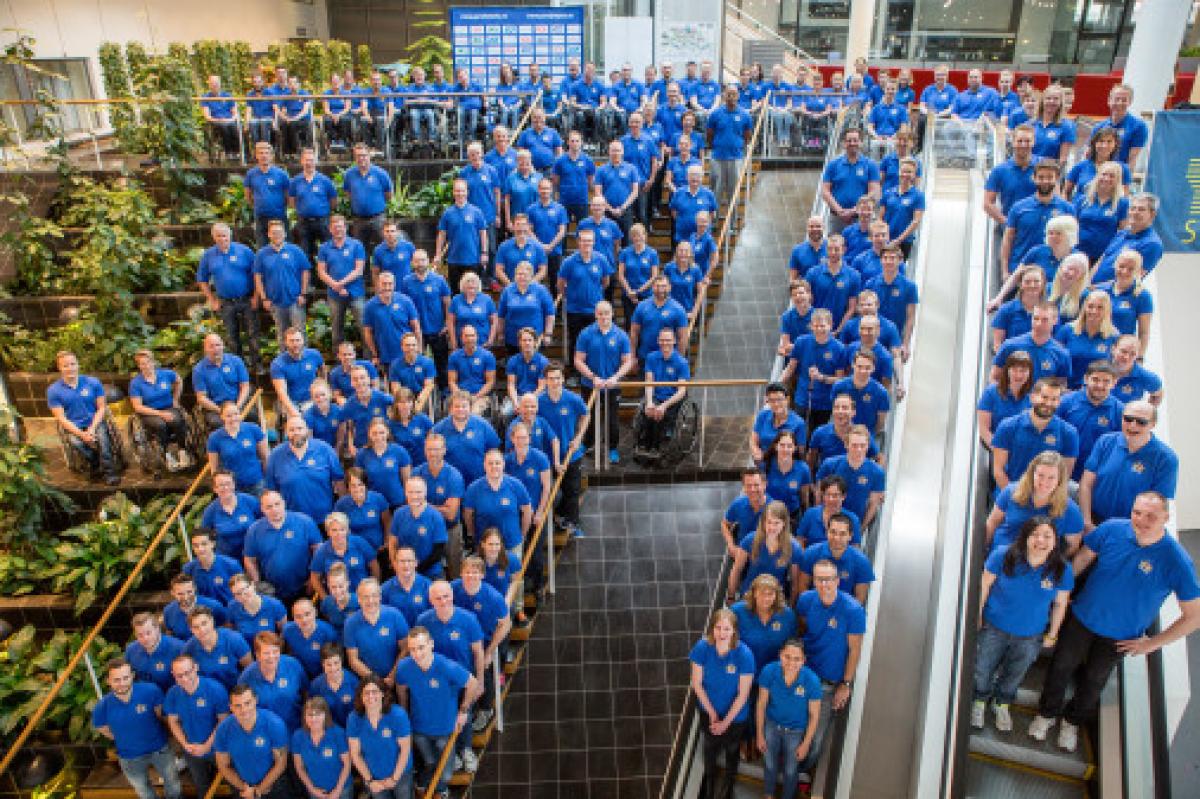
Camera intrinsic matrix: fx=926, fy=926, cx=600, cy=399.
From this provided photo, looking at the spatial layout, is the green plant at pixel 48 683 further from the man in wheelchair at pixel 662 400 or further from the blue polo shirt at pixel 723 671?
the blue polo shirt at pixel 723 671

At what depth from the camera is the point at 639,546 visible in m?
7.96

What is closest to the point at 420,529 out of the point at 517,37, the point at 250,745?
the point at 250,745

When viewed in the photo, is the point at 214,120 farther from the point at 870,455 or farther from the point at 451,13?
the point at 870,455

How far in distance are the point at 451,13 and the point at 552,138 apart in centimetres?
478

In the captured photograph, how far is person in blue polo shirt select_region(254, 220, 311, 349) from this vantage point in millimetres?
9094

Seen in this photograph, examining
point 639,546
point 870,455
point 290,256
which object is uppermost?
point 290,256

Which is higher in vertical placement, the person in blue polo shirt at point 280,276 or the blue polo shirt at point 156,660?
the person in blue polo shirt at point 280,276

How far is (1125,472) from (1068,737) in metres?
1.44

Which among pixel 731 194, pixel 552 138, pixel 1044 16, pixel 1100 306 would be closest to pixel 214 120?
pixel 552 138

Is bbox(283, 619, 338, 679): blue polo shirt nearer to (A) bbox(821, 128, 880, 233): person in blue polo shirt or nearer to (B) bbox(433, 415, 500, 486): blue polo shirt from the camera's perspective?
(B) bbox(433, 415, 500, 486): blue polo shirt

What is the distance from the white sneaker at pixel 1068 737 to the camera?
4.84 m

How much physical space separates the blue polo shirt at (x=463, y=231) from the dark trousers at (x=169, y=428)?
3049 millimetres

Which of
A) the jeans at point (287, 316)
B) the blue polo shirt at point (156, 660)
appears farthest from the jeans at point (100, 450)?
the blue polo shirt at point (156, 660)

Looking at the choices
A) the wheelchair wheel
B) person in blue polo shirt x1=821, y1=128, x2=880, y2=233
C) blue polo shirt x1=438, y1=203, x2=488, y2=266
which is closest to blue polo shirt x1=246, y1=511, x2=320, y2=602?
the wheelchair wheel
